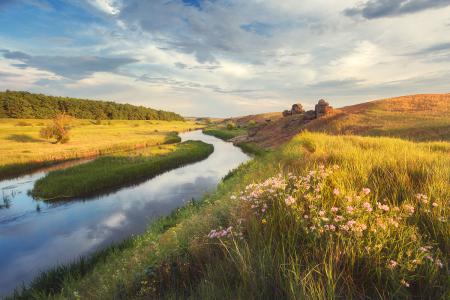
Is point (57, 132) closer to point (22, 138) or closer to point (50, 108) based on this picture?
point (22, 138)

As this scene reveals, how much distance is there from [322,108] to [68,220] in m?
35.7

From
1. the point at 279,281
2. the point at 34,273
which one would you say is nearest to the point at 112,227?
the point at 34,273

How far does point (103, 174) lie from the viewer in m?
24.0

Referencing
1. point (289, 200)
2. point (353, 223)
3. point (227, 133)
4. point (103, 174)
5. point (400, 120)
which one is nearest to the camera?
point (353, 223)

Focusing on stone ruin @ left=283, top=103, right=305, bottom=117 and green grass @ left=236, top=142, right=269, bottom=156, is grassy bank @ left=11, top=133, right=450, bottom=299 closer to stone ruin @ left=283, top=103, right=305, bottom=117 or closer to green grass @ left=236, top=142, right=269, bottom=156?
green grass @ left=236, top=142, right=269, bottom=156

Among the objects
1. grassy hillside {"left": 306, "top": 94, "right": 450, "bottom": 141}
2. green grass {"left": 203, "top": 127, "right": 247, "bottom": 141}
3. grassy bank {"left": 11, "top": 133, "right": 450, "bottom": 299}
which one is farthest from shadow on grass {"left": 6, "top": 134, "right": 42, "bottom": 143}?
grassy bank {"left": 11, "top": 133, "right": 450, "bottom": 299}

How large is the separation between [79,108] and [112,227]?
115m

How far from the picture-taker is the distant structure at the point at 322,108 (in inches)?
1558

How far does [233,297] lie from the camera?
3.18 meters

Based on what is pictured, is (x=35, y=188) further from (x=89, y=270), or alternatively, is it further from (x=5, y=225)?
(x=89, y=270)

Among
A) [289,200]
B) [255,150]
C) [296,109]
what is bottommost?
[255,150]

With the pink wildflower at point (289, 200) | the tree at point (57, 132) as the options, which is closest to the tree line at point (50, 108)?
the tree at point (57, 132)

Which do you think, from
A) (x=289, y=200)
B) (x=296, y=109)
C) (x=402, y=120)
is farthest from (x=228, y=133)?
(x=289, y=200)

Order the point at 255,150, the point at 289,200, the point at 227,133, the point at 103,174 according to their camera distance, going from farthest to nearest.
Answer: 1. the point at 227,133
2. the point at 255,150
3. the point at 103,174
4. the point at 289,200
